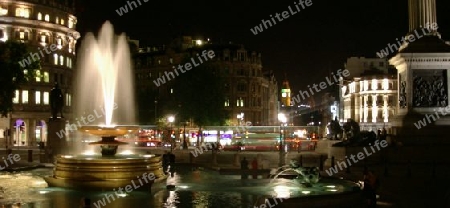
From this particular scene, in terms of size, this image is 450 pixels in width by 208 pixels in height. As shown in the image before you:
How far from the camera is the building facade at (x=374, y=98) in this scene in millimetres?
118938

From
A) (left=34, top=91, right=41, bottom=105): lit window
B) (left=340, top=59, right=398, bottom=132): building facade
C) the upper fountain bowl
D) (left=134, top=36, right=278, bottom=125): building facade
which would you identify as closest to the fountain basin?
the upper fountain bowl

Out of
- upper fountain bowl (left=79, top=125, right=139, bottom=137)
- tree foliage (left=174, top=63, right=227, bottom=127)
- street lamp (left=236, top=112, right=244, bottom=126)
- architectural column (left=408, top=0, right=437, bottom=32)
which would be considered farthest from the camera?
street lamp (left=236, top=112, right=244, bottom=126)

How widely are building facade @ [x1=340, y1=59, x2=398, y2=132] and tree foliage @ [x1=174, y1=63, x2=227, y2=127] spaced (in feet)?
139

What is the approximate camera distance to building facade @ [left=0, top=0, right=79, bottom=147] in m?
84.5

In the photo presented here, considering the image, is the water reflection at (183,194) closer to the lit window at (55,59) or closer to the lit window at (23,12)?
the lit window at (23,12)

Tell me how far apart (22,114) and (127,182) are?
67.4 m

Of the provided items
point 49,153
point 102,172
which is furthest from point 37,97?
point 102,172

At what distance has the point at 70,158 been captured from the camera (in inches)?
945

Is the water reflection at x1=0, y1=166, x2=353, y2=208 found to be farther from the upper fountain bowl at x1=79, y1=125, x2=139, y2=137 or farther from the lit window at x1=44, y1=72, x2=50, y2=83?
the lit window at x1=44, y1=72, x2=50, y2=83

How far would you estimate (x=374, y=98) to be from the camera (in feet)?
400

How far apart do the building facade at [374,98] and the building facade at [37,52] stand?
205ft

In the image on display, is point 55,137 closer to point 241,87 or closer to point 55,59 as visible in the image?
point 55,59

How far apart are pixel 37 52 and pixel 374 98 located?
71056mm

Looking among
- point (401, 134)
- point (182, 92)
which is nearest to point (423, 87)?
point (401, 134)
